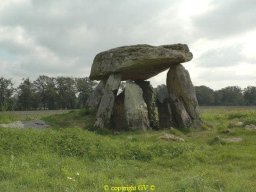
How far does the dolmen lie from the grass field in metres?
2.79

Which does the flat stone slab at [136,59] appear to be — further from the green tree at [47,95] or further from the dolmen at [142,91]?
the green tree at [47,95]

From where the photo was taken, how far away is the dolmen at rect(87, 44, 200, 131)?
21.1 metres

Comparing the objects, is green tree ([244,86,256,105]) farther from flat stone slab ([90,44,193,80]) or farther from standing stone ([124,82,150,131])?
standing stone ([124,82,150,131])

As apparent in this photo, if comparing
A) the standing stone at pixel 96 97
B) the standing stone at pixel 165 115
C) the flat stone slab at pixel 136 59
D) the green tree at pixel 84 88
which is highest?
the green tree at pixel 84 88

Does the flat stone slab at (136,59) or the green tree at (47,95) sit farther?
the green tree at (47,95)

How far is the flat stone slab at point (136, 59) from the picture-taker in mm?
21641

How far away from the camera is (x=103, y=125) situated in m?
20.6

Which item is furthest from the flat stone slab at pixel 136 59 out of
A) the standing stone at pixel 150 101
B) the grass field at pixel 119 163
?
the grass field at pixel 119 163

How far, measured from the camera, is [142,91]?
74.8ft

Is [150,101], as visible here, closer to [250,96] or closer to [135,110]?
[135,110]

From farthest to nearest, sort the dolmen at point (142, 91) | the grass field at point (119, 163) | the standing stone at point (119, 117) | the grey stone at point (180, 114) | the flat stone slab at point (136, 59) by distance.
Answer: the grey stone at point (180, 114) → the flat stone slab at point (136, 59) → the dolmen at point (142, 91) → the standing stone at point (119, 117) → the grass field at point (119, 163)

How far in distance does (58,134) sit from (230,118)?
1519 cm

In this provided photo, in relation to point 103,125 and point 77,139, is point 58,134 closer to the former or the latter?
point 77,139

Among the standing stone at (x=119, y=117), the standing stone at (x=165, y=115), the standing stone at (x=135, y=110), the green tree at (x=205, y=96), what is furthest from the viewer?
the green tree at (x=205, y=96)
